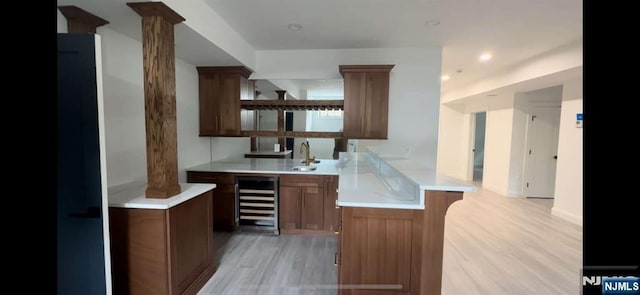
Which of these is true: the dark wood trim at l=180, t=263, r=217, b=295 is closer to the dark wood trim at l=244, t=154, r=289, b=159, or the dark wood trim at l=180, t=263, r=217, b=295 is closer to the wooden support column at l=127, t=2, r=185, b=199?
the wooden support column at l=127, t=2, r=185, b=199

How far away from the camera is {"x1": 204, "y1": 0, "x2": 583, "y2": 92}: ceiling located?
224cm

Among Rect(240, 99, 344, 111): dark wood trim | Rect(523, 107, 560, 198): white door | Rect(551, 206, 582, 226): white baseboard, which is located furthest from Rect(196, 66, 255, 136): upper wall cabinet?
Rect(523, 107, 560, 198): white door

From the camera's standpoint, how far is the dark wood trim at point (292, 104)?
11.5ft

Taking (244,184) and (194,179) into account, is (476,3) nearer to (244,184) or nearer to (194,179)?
(244,184)

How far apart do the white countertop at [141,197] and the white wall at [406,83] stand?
7.31 feet

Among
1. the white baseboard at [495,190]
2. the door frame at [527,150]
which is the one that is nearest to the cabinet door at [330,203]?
the white baseboard at [495,190]

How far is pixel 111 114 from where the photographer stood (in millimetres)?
2100

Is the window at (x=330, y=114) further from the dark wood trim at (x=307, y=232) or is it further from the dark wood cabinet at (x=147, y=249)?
the dark wood cabinet at (x=147, y=249)

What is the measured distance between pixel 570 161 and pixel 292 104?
4.45 m

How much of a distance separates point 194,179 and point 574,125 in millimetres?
5668

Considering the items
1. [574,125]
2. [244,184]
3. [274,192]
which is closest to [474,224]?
[574,125]

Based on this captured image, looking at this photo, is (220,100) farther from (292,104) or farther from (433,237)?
(433,237)

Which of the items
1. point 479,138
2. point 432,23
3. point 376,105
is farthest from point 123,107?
point 479,138

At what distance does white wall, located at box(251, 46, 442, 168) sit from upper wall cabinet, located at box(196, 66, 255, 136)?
3.00ft
